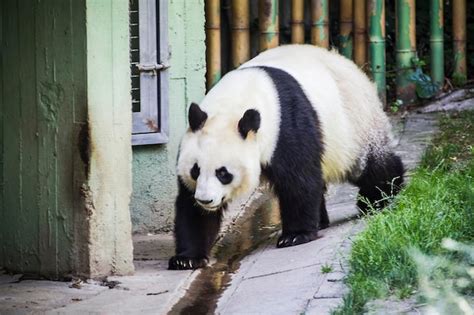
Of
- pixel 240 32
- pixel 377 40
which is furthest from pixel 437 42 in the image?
pixel 240 32

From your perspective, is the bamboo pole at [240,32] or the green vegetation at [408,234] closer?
the green vegetation at [408,234]

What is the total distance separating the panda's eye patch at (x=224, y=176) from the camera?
6.31 meters

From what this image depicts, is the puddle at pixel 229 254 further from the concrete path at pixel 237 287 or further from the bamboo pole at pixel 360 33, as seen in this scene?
the bamboo pole at pixel 360 33

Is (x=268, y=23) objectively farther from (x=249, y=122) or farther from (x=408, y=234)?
(x=408, y=234)

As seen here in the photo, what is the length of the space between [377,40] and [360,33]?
191 millimetres

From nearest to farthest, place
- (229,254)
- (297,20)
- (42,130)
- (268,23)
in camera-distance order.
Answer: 1. (42,130)
2. (229,254)
3. (268,23)
4. (297,20)

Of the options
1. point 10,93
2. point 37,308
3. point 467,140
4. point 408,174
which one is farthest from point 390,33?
point 37,308

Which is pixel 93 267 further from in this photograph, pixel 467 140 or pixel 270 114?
pixel 467 140

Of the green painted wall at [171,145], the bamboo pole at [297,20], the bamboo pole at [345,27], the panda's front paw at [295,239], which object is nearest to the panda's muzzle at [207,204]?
the panda's front paw at [295,239]

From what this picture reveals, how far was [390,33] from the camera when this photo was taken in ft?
35.9

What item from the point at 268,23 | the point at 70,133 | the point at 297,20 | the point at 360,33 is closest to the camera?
the point at 70,133

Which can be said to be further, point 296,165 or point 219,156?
point 296,165

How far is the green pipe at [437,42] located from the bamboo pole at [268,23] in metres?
1.43

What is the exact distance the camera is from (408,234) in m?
5.51
